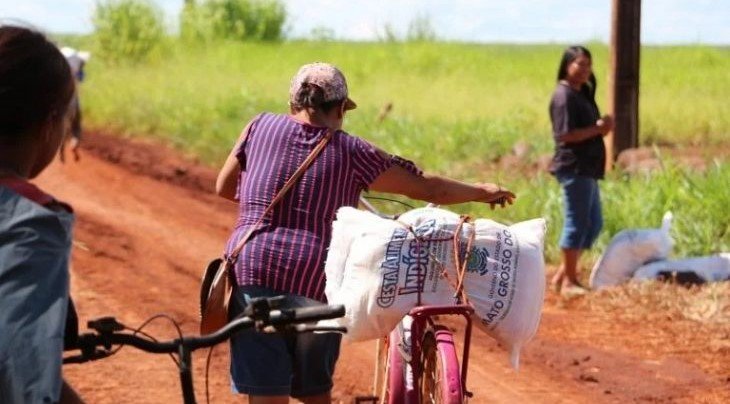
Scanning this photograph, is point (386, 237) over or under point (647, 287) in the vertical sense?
over

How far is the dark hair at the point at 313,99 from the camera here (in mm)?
4945

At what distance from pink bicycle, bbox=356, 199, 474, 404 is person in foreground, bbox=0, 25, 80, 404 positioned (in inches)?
80.2

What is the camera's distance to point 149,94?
25.4m

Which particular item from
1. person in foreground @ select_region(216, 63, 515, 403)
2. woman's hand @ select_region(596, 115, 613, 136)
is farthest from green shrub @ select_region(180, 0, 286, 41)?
person in foreground @ select_region(216, 63, 515, 403)

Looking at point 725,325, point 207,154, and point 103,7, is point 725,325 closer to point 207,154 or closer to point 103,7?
point 207,154

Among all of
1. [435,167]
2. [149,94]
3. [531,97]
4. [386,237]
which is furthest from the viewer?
[149,94]

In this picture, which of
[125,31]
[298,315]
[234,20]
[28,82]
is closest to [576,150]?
[298,315]

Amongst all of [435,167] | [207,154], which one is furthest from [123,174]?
[435,167]

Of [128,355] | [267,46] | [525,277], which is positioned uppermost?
[525,277]

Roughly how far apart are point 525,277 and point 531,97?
54.3 ft

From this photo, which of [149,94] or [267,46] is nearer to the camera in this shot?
[149,94]

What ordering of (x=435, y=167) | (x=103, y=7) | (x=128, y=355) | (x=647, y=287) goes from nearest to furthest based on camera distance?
(x=128, y=355) → (x=647, y=287) → (x=435, y=167) → (x=103, y=7)

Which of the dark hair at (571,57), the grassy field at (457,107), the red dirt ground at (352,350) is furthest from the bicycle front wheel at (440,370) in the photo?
the grassy field at (457,107)

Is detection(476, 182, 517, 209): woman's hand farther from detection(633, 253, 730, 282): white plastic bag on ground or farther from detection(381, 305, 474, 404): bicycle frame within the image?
detection(633, 253, 730, 282): white plastic bag on ground
